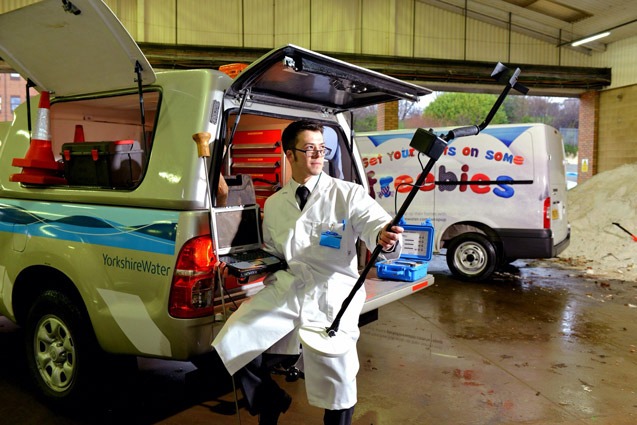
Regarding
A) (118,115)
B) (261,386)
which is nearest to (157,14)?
(118,115)

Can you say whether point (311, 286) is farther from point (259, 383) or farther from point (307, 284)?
point (259, 383)

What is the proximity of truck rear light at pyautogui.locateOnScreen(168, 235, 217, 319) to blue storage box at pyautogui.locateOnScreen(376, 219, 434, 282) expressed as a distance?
6.30ft

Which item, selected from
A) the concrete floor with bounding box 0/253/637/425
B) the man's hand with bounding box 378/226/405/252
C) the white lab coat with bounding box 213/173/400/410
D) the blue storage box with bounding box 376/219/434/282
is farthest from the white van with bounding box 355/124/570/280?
the man's hand with bounding box 378/226/405/252

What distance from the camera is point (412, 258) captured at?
198 inches

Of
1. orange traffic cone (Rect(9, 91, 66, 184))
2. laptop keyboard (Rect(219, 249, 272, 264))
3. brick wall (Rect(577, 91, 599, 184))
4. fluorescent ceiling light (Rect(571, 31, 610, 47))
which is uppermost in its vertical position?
fluorescent ceiling light (Rect(571, 31, 610, 47))

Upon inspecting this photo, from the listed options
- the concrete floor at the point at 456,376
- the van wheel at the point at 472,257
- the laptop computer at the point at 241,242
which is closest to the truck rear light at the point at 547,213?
the van wheel at the point at 472,257

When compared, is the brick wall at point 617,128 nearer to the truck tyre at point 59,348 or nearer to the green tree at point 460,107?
the green tree at point 460,107

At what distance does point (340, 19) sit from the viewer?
16688 mm

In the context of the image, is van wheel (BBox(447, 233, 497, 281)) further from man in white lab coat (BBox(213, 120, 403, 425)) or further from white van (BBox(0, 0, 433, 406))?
man in white lab coat (BBox(213, 120, 403, 425))

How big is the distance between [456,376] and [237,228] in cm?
240

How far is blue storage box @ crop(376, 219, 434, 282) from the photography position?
14.2 ft

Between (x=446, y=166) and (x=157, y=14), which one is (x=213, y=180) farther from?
(x=157, y=14)

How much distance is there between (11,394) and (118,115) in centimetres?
257

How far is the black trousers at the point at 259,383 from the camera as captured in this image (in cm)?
273
